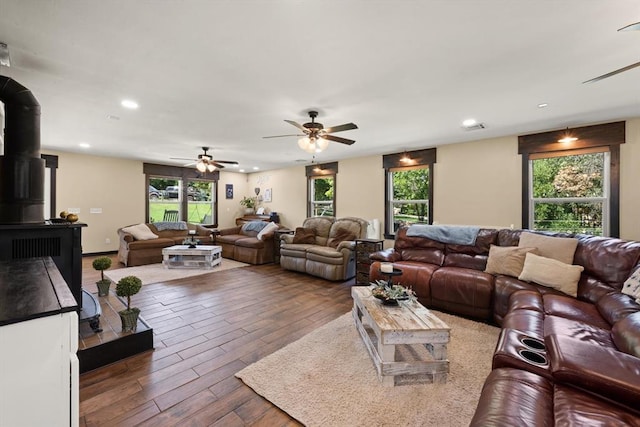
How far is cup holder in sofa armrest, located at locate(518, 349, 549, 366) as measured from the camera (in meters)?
1.43

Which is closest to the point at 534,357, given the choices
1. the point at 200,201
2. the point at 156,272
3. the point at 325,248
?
the point at 325,248

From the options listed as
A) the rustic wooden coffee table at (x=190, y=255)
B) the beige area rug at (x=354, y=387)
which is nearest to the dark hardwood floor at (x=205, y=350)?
the beige area rug at (x=354, y=387)

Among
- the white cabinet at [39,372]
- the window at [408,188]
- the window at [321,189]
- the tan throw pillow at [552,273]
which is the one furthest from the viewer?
the window at [321,189]

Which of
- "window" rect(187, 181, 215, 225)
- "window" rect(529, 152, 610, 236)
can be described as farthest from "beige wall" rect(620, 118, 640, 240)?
"window" rect(187, 181, 215, 225)

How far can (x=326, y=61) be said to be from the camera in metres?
2.23

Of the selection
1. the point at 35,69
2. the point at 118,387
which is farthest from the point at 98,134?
the point at 118,387

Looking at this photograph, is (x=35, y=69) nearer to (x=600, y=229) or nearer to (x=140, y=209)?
(x=140, y=209)

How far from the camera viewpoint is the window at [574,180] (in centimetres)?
369

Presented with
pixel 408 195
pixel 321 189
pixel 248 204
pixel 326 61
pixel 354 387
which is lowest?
pixel 354 387

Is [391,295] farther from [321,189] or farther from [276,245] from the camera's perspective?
[321,189]

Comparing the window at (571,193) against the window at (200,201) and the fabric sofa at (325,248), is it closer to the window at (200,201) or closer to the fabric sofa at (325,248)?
the fabric sofa at (325,248)

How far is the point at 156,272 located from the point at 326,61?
193 inches

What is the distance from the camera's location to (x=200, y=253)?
17.9 feet

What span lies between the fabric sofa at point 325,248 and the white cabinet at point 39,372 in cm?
381
